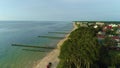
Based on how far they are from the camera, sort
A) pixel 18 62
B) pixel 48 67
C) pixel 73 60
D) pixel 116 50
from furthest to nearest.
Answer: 1. pixel 116 50
2. pixel 18 62
3. pixel 48 67
4. pixel 73 60

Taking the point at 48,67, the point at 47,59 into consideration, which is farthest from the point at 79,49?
the point at 47,59

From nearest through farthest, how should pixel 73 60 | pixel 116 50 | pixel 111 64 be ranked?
pixel 73 60 → pixel 111 64 → pixel 116 50

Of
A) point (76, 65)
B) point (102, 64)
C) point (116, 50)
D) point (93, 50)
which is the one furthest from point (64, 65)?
point (116, 50)

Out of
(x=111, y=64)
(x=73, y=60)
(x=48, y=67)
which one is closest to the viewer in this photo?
(x=73, y=60)

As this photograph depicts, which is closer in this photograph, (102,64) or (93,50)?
(93,50)

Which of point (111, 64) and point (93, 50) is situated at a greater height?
point (93, 50)

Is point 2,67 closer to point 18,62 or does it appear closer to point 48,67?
point 18,62

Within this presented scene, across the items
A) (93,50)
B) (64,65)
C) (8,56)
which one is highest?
(93,50)

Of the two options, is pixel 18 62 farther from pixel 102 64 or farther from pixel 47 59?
pixel 102 64

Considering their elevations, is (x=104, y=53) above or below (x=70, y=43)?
below
